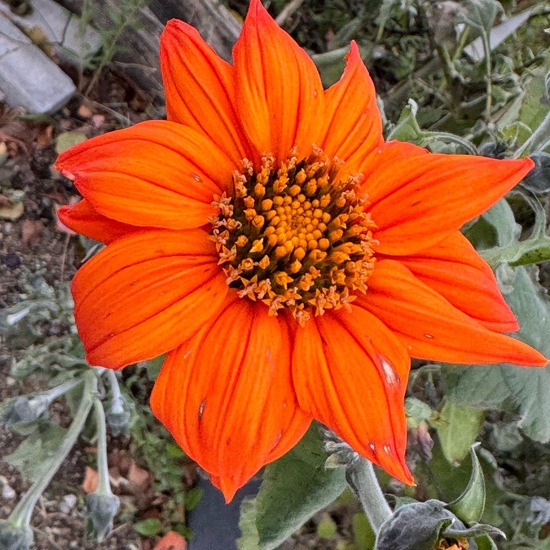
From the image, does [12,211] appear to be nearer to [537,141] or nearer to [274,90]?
[274,90]

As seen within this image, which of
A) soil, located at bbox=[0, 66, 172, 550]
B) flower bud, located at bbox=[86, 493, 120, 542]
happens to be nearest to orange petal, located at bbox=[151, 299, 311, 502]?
flower bud, located at bbox=[86, 493, 120, 542]

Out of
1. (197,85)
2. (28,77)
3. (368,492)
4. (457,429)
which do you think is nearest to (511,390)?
(457,429)

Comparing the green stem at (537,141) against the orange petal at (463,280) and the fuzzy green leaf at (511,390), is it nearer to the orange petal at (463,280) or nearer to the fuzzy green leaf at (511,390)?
the fuzzy green leaf at (511,390)

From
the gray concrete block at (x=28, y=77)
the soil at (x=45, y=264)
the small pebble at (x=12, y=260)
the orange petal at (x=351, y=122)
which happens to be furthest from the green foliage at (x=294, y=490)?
the gray concrete block at (x=28, y=77)

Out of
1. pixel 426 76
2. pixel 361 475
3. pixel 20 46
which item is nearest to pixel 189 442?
pixel 361 475

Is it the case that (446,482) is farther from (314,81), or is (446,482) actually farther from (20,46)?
(20,46)

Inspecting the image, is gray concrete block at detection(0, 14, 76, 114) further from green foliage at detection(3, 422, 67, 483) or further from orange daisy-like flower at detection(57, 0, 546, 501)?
orange daisy-like flower at detection(57, 0, 546, 501)
